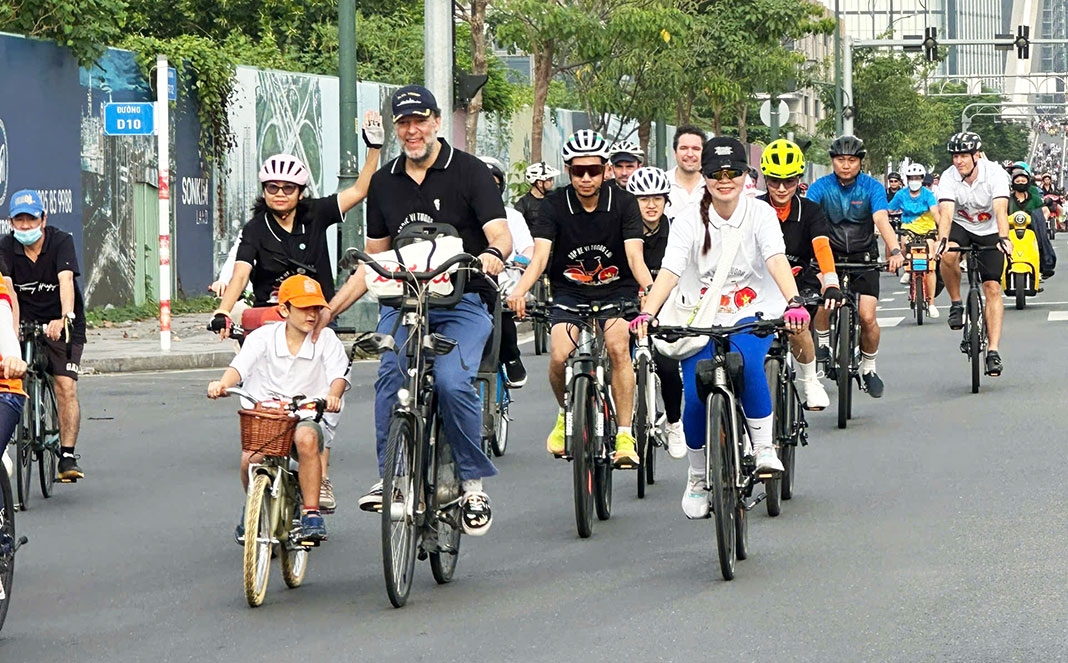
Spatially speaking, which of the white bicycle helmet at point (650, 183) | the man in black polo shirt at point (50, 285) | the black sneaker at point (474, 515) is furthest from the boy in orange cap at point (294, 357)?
the white bicycle helmet at point (650, 183)

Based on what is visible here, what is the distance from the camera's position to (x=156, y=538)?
9.78 m

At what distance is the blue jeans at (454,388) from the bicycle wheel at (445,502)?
0.13ft

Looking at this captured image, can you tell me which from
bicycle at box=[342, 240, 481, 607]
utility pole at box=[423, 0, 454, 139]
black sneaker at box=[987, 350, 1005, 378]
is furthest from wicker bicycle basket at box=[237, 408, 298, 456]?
utility pole at box=[423, 0, 454, 139]

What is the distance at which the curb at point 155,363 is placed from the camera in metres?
18.7

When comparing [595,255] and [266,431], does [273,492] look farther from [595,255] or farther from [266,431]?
[595,255]

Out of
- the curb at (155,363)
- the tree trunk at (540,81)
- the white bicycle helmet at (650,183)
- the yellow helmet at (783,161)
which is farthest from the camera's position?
the tree trunk at (540,81)

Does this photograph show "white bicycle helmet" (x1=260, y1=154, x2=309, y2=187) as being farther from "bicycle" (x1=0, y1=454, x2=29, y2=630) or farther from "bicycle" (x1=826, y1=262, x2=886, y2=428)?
"bicycle" (x1=826, y1=262, x2=886, y2=428)

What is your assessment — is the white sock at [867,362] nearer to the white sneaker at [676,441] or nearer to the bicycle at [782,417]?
the white sneaker at [676,441]

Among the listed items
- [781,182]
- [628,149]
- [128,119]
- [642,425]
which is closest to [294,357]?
[642,425]

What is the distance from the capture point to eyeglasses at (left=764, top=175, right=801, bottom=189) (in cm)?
1148

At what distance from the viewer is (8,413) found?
7500 mm

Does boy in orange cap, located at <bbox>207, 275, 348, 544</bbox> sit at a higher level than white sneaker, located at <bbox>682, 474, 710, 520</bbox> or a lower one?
higher

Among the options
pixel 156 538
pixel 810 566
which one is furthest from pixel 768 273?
pixel 156 538

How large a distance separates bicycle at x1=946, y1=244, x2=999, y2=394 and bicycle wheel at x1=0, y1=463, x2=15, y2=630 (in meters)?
9.38
